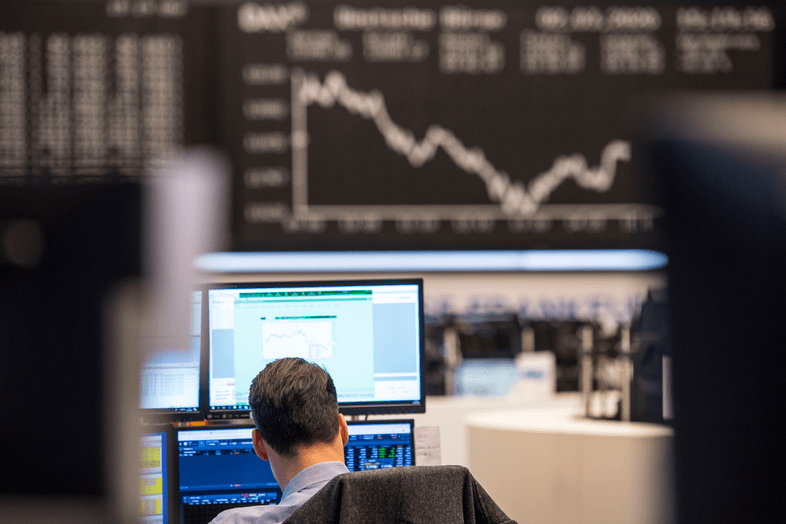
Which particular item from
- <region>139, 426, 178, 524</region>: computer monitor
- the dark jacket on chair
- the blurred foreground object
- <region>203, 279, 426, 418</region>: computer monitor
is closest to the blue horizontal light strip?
<region>203, 279, 426, 418</region>: computer monitor

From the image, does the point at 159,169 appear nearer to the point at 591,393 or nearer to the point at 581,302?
the point at 591,393

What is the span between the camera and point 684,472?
0.17 m

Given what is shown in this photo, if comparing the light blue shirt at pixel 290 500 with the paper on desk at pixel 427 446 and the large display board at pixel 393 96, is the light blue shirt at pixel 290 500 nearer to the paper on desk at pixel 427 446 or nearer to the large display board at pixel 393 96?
the paper on desk at pixel 427 446

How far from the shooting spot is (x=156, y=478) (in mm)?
1220

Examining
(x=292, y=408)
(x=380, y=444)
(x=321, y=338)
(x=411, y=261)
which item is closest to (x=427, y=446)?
(x=380, y=444)

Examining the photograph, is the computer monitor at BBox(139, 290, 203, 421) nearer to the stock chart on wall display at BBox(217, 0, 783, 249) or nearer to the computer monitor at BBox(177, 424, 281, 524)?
the computer monitor at BBox(177, 424, 281, 524)

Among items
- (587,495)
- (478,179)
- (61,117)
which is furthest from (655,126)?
(61,117)

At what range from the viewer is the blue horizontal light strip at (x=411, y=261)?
246cm

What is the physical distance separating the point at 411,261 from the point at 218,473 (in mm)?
1408

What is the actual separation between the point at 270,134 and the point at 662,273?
2180 millimetres

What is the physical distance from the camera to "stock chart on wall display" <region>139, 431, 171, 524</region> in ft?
3.96

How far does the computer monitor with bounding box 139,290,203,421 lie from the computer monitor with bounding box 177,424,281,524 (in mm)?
42

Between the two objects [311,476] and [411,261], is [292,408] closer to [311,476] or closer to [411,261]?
[311,476]

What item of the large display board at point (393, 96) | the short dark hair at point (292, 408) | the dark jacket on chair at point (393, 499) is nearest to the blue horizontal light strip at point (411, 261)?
the large display board at point (393, 96)
